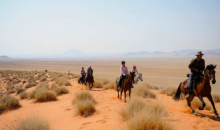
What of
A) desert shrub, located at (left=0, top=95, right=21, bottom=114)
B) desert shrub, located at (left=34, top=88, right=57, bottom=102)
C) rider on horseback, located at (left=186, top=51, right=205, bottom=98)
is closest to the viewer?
rider on horseback, located at (left=186, top=51, right=205, bottom=98)

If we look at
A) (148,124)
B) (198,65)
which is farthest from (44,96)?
(198,65)

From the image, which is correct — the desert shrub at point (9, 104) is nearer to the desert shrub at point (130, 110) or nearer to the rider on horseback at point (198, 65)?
the desert shrub at point (130, 110)

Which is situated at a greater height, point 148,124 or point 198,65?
point 198,65

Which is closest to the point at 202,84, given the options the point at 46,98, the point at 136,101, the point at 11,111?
the point at 136,101

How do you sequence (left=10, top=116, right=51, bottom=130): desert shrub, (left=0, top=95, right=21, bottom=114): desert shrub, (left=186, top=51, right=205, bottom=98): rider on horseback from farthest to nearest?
(left=0, top=95, right=21, bottom=114): desert shrub, (left=186, top=51, right=205, bottom=98): rider on horseback, (left=10, top=116, right=51, bottom=130): desert shrub

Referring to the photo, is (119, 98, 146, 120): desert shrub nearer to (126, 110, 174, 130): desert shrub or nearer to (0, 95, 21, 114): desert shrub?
(126, 110, 174, 130): desert shrub

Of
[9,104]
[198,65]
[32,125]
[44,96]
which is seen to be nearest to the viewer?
[32,125]

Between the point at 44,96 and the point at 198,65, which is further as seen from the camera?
the point at 44,96

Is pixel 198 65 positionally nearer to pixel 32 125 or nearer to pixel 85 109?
pixel 85 109

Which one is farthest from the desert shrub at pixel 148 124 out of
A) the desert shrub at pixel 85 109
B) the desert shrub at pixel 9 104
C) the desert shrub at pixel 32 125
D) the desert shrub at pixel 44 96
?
the desert shrub at pixel 9 104

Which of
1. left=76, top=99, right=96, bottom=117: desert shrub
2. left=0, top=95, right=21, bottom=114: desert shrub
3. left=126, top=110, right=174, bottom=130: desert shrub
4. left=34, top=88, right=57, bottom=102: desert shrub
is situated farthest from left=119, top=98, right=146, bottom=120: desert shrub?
left=0, top=95, right=21, bottom=114: desert shrub

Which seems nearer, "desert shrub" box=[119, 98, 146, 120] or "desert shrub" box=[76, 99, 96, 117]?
"desert shrub" box=[119, 98, 146, 120]

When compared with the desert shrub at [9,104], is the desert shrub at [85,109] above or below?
above

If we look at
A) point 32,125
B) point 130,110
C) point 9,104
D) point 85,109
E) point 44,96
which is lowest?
point 9,104
